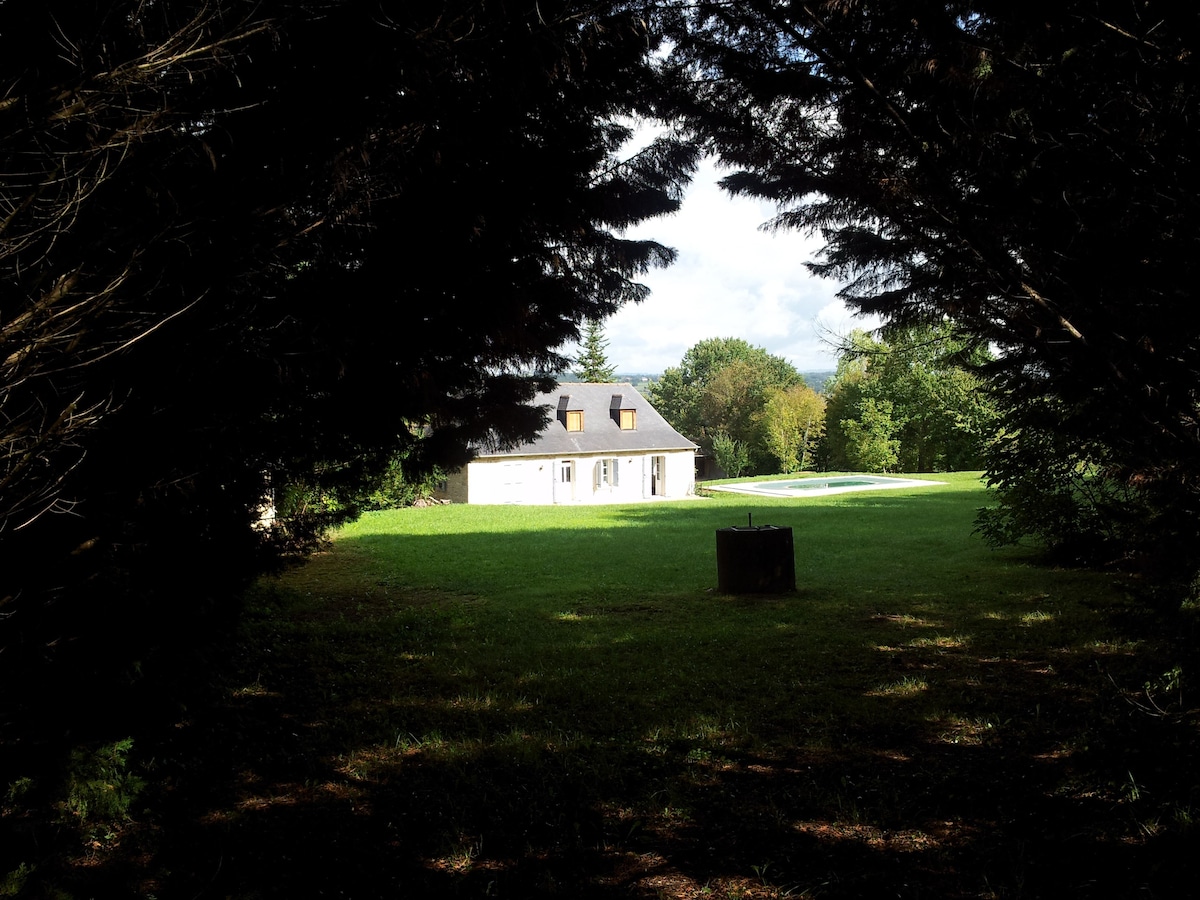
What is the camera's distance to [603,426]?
42.5 m

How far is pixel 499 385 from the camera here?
7.16 metres

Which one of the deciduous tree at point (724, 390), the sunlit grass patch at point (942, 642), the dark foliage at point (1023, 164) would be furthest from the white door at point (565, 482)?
the dark foliage at point (1023, 164)

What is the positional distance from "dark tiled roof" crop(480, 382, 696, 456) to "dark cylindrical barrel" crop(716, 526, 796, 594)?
2907cm

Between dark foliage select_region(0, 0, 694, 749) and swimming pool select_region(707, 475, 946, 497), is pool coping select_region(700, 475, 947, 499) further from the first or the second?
dark foliage select_region(0, 0, 694, 749)

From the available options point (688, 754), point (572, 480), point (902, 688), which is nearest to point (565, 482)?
point (572, 480)

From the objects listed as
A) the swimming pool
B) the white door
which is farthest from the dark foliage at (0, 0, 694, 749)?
the white door

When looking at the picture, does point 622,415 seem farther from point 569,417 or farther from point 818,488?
point 818,488

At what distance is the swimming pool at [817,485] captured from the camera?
99.6ft

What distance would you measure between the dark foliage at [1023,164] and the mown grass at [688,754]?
4.31ft

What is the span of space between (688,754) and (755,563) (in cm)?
529

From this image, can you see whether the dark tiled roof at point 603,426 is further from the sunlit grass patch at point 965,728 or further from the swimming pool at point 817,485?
the sunlit grass patch at point 965,728

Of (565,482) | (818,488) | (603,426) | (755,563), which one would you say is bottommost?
(755,563)

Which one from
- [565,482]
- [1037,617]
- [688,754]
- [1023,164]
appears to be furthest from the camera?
[565,482]

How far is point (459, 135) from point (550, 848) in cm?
408
